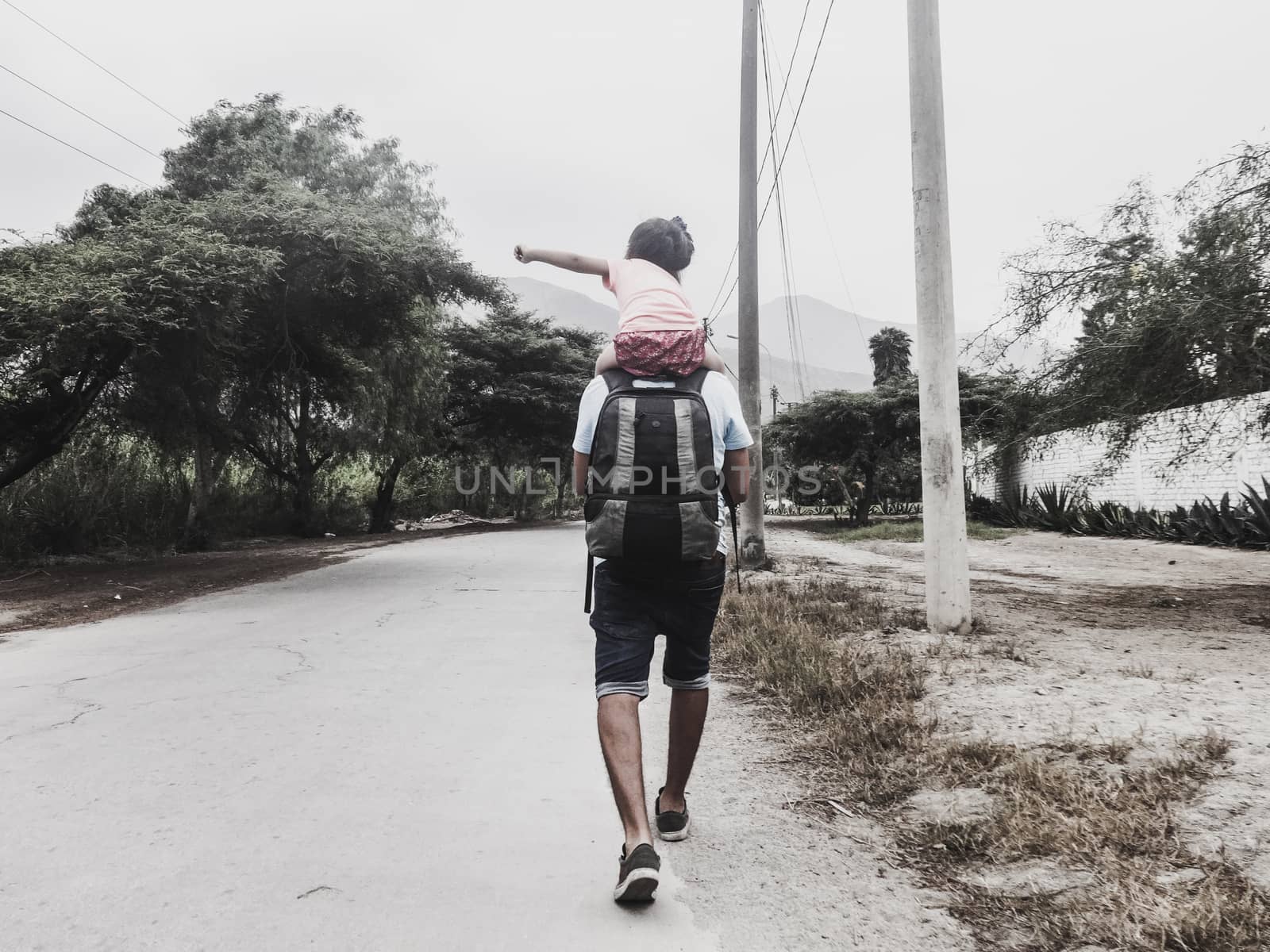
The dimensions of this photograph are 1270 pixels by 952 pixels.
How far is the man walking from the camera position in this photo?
2.37 meters

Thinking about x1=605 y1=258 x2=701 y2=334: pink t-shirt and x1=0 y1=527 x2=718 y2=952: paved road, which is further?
x1=605 y1=258 x2=701 y2=334: pink t-shirt

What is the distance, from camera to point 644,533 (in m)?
2.37

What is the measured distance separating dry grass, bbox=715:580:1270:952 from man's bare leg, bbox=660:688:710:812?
749 mm

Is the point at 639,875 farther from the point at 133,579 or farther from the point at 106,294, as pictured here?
the point at 133,579

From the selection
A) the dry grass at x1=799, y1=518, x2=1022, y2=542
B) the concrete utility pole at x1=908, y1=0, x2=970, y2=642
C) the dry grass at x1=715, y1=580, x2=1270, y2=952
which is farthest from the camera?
the dry grass at x1=799, y1=518, x2=1022, y2=542

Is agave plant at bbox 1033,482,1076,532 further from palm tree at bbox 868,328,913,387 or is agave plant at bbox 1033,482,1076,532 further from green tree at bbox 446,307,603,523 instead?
palm tree at bbox 868,328,913,387

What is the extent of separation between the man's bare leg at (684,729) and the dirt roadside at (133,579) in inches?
248

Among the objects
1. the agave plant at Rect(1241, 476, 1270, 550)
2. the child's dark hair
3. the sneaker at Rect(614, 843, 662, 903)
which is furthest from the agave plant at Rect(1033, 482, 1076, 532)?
the sneaker at Rect(614, 843, 662, 903)

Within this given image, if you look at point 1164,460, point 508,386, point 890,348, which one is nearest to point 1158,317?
point 1164,460

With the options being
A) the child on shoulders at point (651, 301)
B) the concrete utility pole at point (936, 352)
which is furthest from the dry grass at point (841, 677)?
the child on shoulders at point (651, 301)

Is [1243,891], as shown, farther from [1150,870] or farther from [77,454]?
[77,454]

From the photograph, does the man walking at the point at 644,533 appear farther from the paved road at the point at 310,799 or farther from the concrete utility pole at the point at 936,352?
the concrete utility pole at the point at 936,352

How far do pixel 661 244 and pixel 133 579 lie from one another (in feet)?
33.2

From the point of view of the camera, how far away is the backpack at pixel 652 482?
2.37m
